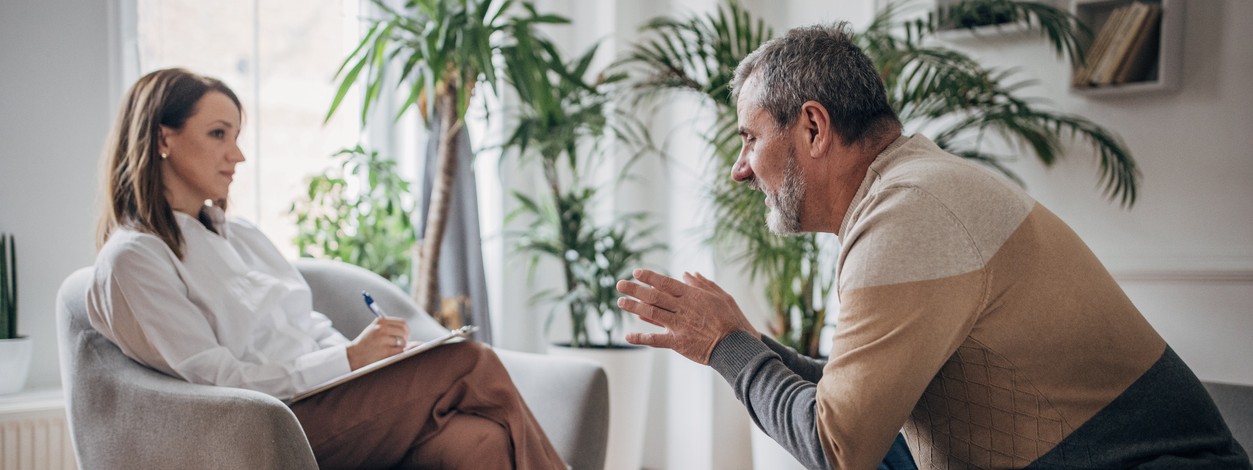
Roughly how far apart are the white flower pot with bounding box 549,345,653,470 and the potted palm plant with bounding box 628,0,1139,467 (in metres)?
0.43

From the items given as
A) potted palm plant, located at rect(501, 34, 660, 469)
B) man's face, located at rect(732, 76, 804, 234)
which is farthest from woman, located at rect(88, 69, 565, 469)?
potted palm plant, located at rect(501, 34, 660, 469)

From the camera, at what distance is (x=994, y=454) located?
3.94 feet

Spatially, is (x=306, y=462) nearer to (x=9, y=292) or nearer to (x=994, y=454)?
(x=994, y=454)

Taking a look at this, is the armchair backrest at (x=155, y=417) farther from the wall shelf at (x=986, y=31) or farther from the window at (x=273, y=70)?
the wall shelf at (x=986, y=31)

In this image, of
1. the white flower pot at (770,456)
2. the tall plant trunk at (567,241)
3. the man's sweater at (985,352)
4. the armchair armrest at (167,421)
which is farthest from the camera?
the tall plant trunk at (567,241)

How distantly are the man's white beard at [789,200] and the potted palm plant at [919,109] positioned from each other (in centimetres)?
85

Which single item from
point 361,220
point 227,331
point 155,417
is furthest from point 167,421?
point 361,220

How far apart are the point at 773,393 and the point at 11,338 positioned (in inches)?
73.7

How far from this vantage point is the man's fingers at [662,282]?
128cm

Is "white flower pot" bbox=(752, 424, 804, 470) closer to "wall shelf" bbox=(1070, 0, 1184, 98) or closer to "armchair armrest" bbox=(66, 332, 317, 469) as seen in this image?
"wall shelf" bbox=(1070, 0, 1184, 98)

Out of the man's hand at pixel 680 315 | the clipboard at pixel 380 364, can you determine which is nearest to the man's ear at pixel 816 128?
the man's hand at pixel 680 315

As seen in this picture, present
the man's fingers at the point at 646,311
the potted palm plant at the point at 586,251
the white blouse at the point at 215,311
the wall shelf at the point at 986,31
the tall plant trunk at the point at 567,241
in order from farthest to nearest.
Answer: the tall plant trunk at the point at 567,241
the potted palm plant at the point at 586,251
the wall shelf at the point at 986,31
the white blouse at the point at 215,311
the man's fingers at the point at 646,311

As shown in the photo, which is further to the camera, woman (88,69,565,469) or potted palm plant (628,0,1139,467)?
potted palm plant (628,0,1139,467)

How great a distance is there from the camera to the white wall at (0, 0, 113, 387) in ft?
7.43
